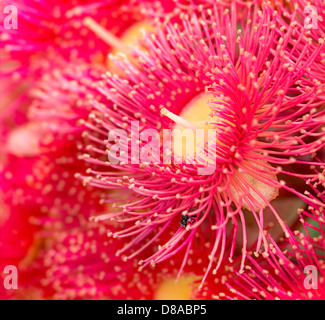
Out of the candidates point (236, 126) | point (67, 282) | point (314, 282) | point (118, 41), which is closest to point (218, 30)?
point (236, 126)

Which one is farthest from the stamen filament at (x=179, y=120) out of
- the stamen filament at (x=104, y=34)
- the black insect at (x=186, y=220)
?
the stamen filament at (x=104, y=34)

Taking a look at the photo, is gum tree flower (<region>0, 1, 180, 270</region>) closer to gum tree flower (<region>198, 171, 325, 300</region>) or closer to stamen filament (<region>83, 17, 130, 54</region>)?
stamen filament (<region>83, 17, 130, 54</region>)

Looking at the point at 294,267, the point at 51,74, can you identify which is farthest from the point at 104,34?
the point at 294,267

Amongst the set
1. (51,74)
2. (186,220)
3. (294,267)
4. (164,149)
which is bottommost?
(294,267)

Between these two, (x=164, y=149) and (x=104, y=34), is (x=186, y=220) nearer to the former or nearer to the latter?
(x=164, y=149)

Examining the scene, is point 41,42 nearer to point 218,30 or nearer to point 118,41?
point 118,41

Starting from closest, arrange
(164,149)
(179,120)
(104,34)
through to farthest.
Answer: (179,120)
(164,149)
(104,34)

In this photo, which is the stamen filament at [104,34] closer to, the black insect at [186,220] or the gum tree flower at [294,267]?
the black insect at [186,220]
